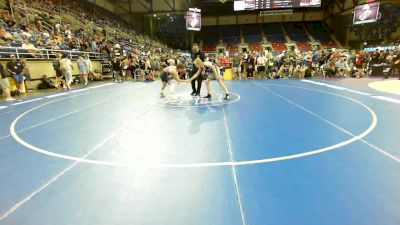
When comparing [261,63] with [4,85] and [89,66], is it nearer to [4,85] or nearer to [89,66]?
[89,66]

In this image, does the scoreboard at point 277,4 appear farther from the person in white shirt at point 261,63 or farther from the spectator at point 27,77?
the spectator at point 27,77

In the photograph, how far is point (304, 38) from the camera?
3816cm

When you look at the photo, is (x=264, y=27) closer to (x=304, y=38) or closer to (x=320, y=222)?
(x=304, y=38)

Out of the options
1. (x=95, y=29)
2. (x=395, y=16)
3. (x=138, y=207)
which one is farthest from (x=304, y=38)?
(x=138, y=207)

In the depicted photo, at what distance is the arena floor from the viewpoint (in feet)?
7.36

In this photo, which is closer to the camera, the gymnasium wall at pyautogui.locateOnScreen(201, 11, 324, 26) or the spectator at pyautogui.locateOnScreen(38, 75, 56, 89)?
the spectator at pyautogui.locateOnScreen(38, 75, 56, 89)

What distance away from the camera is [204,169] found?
310 cm

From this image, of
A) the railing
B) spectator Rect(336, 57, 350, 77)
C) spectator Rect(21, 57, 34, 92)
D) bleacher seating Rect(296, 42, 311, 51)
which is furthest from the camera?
bleacher seating Rect(296, 42, 311, 51)

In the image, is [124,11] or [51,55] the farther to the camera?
[124,11]

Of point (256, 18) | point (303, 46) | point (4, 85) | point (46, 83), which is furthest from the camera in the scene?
point (256, 18)

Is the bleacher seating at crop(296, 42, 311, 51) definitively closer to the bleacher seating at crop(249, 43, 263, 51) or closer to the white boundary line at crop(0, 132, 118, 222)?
the bleacher seating at crop(249, 43, 263, 51)

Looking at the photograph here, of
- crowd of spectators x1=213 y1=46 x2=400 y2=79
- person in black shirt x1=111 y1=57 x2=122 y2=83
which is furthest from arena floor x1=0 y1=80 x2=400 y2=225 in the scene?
crowd of spectators x1=213 y1=46 x2=400 y2=79

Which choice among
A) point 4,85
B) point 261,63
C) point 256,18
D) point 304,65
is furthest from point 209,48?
point 4,85

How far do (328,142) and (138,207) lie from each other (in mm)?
3070
